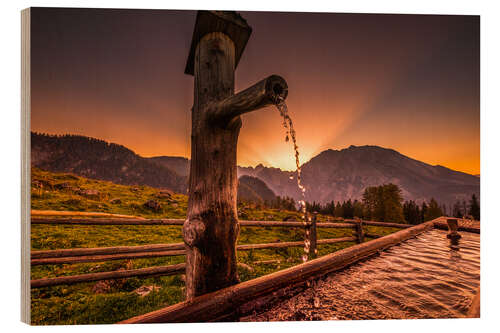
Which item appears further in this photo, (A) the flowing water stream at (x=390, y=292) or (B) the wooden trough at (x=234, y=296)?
(A) the flowing water stream at (x=390, y=292)

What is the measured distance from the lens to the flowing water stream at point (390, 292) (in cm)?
137

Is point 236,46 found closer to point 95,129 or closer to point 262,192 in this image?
point 95,129

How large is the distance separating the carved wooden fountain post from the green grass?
76.0 inches

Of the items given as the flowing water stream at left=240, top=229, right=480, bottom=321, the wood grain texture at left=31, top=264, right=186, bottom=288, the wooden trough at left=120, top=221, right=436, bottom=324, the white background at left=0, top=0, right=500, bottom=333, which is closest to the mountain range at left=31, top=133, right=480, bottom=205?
the white background at left=0, top=0, right=500, bottom=333

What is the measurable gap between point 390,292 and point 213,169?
5.92ft

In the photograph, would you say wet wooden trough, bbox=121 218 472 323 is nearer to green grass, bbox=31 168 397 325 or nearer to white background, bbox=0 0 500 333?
white background, bbox=0 0 500 333

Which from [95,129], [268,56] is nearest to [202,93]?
[268,56]

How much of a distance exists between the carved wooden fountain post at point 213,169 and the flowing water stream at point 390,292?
39 cm

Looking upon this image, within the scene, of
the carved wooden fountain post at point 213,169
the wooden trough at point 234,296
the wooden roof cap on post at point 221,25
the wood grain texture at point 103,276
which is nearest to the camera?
the wooden trough at point 234,296

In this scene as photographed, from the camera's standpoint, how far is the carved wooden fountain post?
129 centimetres

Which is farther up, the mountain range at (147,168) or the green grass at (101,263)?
the mountain range at (147,168)
